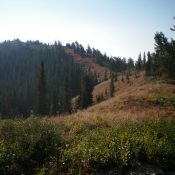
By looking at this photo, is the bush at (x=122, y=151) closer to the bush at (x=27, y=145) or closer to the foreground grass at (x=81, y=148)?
the foreground grass at (x=81, y=148)

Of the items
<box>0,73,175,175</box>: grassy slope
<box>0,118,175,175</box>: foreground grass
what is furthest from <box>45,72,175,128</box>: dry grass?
<box>0,118,175,175</box>: foreground grass

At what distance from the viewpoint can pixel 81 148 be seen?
469 inches

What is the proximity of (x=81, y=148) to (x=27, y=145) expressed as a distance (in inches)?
90.8

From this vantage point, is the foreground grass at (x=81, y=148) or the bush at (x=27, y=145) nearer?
the foreground grass at (x=81, y=148)

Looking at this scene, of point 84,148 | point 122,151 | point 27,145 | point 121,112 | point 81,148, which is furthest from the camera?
point 121,112

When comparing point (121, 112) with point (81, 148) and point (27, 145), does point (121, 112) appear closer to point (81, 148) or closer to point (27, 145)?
point (81, 148)

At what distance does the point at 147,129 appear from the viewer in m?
13.1

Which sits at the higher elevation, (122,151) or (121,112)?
(122,151)

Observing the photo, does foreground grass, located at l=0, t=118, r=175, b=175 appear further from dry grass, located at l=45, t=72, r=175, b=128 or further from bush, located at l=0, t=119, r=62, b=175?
dry grass, located at l=45, t=72, r=175, b=128

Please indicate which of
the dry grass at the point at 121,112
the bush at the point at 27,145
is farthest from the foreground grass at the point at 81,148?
the dry grass at the point at 121,112

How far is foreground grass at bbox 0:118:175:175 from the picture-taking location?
10914mm

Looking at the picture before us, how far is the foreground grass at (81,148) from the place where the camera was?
10.9 m

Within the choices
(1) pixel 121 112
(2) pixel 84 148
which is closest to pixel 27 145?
(2) pixel 84 148

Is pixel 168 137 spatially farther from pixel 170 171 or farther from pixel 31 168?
pixel 31 168
